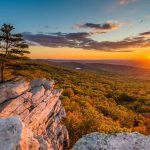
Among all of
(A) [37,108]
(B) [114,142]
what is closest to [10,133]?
(B) [114,142]

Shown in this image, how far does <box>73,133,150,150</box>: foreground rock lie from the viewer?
11.4 metres

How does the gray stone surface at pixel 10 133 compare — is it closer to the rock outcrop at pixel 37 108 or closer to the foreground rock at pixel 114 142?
the foreground rock at pixel 114 142

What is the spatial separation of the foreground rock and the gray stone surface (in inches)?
103

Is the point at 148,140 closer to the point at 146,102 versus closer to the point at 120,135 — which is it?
Result: the point at 120,135

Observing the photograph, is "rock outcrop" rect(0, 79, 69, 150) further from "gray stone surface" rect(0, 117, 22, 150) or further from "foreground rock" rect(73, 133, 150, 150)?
"foreground rock" rect(73, 133, 150, 150)

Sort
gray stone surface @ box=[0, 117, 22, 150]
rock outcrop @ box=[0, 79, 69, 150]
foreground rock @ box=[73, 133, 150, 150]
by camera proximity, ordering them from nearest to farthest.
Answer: gray stone surface @ box=[0, 117, 22, 150]
foreground rock @ box=[73, 133, 150, 150]
rock outcrop @ box=[0, 79, 69, 150]

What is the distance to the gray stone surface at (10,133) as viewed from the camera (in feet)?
35.1

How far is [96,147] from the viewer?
11.5 metres

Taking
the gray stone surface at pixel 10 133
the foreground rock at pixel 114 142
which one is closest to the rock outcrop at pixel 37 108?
the gray stone surface at pixel 10 133

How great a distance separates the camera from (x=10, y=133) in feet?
36.9

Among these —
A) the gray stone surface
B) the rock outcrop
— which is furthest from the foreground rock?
the rock outcrop

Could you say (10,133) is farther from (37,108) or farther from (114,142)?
(37,108)

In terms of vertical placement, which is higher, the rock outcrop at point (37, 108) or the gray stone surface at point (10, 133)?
the gray stone surface at point (10, 133)

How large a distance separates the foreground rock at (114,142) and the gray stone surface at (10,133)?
2.62m
